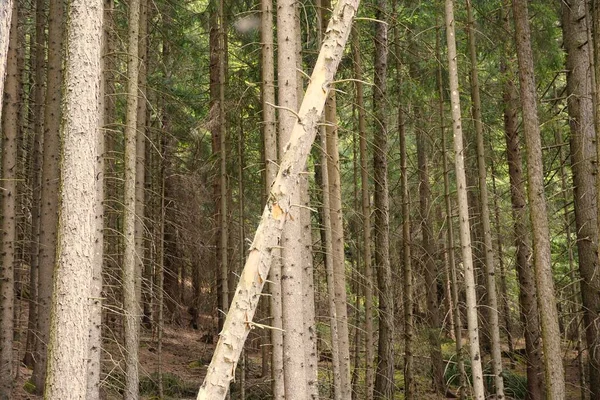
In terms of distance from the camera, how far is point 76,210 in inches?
255

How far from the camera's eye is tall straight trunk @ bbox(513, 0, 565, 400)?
32.8 feet

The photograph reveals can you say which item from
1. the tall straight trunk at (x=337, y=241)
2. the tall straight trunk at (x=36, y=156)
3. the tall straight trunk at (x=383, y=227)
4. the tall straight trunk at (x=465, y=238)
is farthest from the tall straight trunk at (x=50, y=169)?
the tall straight trunk at (x=465, y=238)

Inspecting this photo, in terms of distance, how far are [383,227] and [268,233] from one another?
316 inches

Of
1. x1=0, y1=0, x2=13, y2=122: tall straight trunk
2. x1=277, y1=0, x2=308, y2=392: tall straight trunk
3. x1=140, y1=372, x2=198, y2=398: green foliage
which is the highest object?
x1=0, y1=0, x2=13, y2=122: tall straight trunk

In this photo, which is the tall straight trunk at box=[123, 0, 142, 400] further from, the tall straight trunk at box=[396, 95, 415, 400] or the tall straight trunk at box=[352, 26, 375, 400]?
the tall straight trunk at box=[396, 95, 415, 400]

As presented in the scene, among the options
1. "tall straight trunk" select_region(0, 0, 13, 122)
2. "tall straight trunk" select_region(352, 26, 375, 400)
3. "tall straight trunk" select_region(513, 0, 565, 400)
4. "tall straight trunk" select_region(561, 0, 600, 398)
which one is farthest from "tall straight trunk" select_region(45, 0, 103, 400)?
"tall straight trunk" select_region(561, 0, 600, 398)

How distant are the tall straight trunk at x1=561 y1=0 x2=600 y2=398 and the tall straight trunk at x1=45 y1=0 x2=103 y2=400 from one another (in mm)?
8507

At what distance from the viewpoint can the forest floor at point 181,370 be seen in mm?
14295

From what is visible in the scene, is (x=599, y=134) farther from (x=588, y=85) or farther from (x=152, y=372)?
(x=152, y=372)

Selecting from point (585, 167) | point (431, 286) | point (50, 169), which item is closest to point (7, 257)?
point (50, 169)

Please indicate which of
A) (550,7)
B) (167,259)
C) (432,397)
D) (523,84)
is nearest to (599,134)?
(523,84)

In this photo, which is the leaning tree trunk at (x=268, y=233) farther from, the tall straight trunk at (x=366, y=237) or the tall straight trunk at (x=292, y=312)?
the tall straight trunk at (x=366, y=237)

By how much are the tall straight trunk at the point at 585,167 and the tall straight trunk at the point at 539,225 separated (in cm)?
148

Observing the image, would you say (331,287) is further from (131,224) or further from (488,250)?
(131,224)
